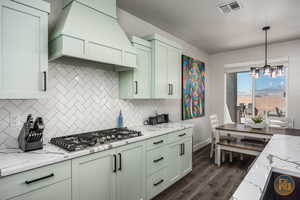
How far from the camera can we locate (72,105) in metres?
1.97

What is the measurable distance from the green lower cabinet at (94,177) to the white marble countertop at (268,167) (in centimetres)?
122

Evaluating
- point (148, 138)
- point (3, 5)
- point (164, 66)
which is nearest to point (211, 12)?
point (164, 66)

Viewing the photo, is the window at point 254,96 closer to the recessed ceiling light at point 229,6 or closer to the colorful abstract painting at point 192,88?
the colorful abstract painting at point 192,88

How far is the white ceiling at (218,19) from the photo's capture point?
240cm

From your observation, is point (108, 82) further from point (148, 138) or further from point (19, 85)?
point (19, 85)

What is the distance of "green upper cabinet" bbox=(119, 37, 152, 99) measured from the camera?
237 cm

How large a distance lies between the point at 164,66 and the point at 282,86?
3.36 meters

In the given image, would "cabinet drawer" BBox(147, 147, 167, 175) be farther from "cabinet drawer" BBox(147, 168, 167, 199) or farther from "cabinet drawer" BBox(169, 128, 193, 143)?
"cabinet drawer" BBox(169, 128, 193, 143)

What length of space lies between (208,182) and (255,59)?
3.41m

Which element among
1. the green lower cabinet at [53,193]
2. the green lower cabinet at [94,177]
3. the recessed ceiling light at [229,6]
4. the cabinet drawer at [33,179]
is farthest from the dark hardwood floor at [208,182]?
the recessed ceiling light at [229,6]

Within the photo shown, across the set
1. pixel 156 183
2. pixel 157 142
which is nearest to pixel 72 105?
pixel 157 142

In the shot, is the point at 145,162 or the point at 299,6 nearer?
the point at 145,162

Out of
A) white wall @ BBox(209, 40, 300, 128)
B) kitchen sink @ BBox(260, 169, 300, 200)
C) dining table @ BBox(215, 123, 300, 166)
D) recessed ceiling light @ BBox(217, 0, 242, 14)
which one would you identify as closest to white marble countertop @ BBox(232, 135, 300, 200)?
kitchen sink @ BBox(260, 169, 300, 200)

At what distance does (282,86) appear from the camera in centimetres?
414
